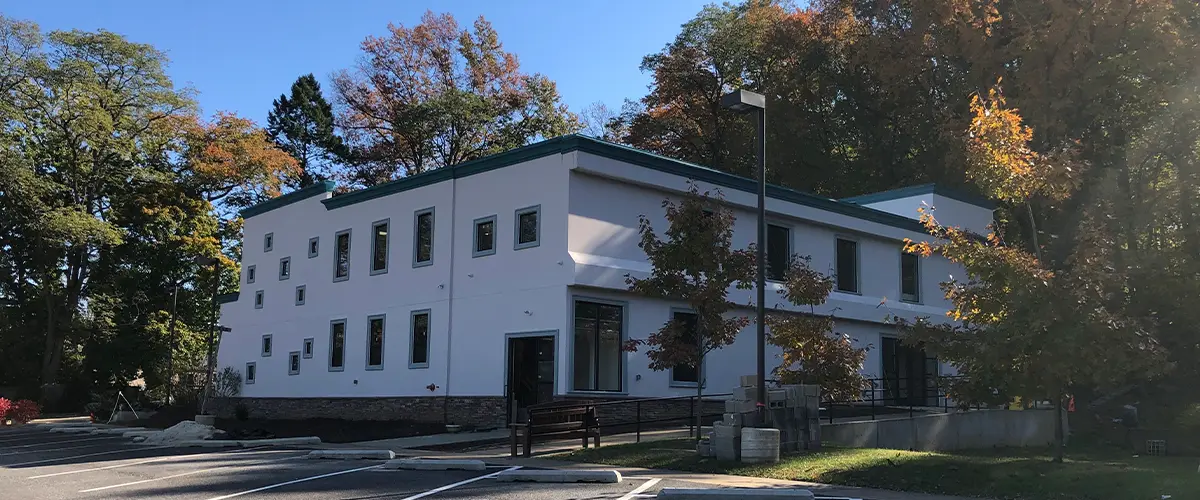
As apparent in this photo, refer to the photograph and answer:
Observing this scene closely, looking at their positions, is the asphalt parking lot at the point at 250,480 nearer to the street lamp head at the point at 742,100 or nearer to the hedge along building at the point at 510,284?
the hedge along building at the point at 510,284

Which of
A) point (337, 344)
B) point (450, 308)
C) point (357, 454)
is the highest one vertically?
point (450, 308)

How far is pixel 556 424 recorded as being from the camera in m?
19.1

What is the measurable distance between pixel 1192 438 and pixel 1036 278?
1381cm

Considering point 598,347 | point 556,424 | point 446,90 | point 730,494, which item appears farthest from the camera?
point 446,90

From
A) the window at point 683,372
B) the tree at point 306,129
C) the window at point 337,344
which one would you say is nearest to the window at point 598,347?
the window at point 683,372

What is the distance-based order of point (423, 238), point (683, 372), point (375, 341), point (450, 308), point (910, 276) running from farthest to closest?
point (910, 276)
point (375, 341)
point (423, 238)
point (450, 308)
point (683, 372)

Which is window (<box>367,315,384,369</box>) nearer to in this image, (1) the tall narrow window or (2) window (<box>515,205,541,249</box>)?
(1) the tall narrow window

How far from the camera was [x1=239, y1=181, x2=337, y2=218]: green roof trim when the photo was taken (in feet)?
112

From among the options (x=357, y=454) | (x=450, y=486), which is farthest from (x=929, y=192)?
(x=450, y=486)

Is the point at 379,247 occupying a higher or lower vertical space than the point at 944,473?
higher

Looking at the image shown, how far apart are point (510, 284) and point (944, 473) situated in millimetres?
13881

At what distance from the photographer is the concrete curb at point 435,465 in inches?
619

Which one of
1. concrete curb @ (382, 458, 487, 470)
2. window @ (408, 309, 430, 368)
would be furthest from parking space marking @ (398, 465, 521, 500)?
window @ (408, 309, 430, 368)

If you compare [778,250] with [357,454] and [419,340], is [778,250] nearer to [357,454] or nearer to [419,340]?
[419,340]
